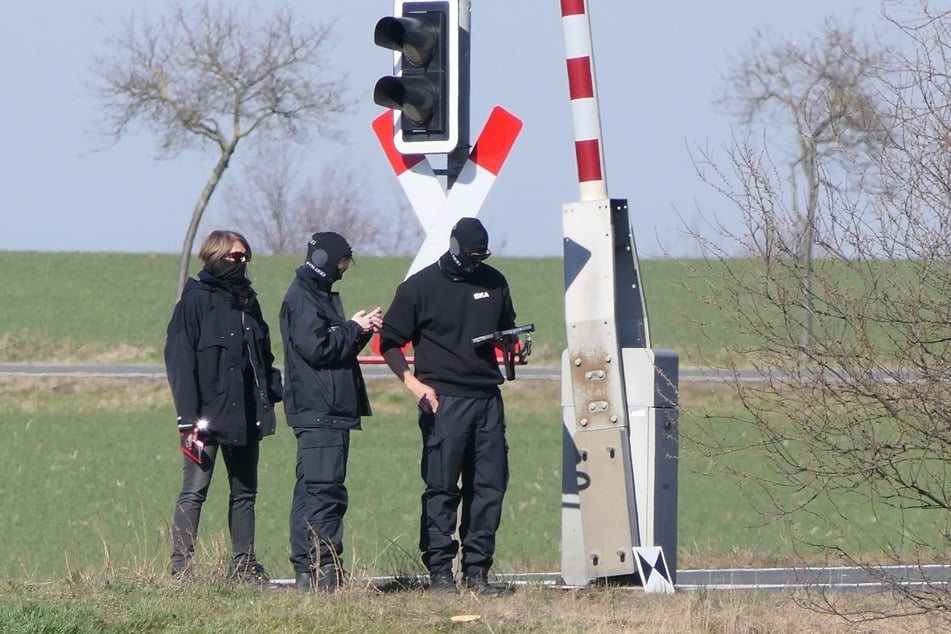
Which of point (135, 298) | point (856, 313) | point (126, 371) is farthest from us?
point (135, 298)

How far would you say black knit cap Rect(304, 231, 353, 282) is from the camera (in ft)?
24.8

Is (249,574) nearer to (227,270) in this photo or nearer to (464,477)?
(464,477)

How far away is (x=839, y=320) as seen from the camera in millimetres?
6387

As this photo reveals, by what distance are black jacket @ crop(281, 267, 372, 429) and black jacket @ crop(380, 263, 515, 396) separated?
234 mm

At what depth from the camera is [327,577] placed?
24.3 ft

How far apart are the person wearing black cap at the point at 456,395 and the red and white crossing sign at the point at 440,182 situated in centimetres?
27

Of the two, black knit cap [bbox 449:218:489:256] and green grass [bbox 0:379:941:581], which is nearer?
black knit cap [bbox 449:218:489:256]

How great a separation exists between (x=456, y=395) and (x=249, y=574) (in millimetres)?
1433

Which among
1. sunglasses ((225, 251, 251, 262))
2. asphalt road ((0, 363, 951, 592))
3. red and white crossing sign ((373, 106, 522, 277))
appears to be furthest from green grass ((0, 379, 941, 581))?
red and white crossing sign ((373, 106, 522, 277))

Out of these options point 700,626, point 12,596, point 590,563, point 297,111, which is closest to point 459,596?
point 590,563

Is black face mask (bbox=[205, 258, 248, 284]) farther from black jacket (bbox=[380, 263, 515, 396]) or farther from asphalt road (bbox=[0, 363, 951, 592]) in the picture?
asphalt road (bbox=[0, 363, 951, 592])

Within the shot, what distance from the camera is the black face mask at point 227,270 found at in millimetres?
7898

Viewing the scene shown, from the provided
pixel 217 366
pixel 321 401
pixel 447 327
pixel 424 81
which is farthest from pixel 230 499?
pixel 424 81

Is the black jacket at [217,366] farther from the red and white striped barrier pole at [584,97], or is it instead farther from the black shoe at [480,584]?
the red and white striped barrier pole at [584,97]
